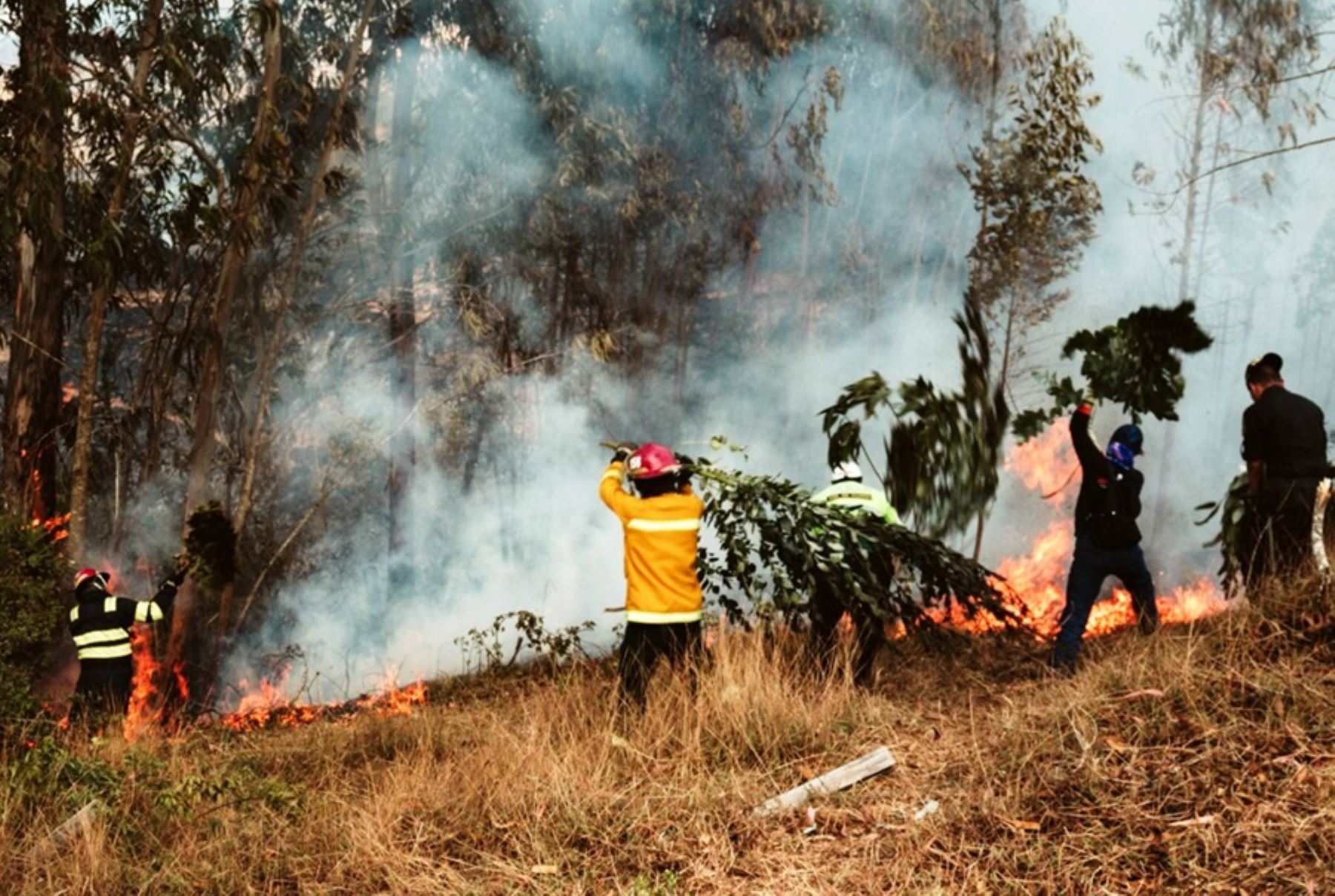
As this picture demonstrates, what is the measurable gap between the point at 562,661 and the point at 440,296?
8.27 metres

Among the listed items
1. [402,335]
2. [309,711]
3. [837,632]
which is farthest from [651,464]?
[402,335]

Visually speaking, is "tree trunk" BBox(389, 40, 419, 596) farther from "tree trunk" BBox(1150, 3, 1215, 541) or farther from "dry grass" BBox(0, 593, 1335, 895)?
"dry grass" BBox(0, 593, 1335, 895)

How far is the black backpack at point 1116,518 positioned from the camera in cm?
618

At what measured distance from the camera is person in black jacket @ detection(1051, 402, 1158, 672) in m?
6.16

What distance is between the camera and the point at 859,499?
667 cm

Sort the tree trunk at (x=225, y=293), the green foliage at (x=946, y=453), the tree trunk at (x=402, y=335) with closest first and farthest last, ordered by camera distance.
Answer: the green foliage at (x=946, y=453), the tree trunk at (x=225, y=293), the tree trunk at (x=402, y=335)

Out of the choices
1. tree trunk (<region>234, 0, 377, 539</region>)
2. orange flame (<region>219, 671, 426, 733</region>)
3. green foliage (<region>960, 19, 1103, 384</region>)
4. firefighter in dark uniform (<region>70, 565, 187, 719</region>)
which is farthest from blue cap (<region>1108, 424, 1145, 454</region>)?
tree trunk (<region>234, 0, 377, 539</region>)

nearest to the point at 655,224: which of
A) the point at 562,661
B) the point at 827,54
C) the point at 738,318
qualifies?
the point at 738,318

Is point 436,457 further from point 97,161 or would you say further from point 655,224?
point 97,161

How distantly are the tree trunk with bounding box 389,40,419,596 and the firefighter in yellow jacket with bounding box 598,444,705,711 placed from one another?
11623 millimetres

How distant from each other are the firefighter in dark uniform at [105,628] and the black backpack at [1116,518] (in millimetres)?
5717

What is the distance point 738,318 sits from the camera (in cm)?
1969

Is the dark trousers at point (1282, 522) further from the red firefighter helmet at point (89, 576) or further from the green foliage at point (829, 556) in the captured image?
the red firefighter helmet at point (89, 576)

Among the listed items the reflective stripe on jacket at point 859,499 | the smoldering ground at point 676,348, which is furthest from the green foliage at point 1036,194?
the reflective stripe on jacket at point 859,499
